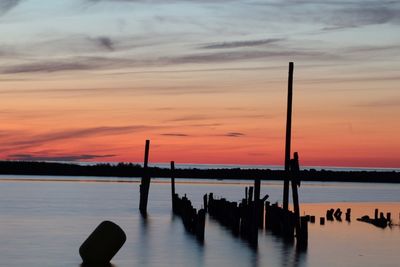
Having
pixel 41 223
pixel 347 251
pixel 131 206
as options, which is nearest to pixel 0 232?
pixel 41 223

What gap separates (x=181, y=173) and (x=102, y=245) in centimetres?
11714

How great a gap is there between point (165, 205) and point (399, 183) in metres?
98.6

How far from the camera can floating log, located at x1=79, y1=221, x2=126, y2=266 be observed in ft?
78.6

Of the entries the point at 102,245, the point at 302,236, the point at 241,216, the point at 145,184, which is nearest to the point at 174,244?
the point at 241,216

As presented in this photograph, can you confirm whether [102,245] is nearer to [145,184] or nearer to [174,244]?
[174,244]

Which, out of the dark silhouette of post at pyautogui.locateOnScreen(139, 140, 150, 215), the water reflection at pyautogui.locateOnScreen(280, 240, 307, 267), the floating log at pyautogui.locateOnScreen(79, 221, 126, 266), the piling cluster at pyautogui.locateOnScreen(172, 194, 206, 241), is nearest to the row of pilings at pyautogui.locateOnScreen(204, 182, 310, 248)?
the water reflection at pyautogui.locateOnScreen(280, 240, 307, 267)

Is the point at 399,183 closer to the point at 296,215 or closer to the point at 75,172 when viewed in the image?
the point at 75,172

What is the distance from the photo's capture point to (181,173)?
141 m

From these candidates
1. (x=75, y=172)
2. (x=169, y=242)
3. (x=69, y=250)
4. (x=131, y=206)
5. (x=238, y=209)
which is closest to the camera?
(x=69, y=250)

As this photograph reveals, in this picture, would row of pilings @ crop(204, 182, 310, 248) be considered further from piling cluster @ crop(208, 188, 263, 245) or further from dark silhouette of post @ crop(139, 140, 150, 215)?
dark silhouette of post @ crop(139, 140, 150, 215)

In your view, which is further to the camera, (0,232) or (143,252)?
(0,232)

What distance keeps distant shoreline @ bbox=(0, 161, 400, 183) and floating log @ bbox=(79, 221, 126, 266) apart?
11371cm

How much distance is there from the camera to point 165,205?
184 feet

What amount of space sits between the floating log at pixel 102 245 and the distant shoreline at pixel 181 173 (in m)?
114
